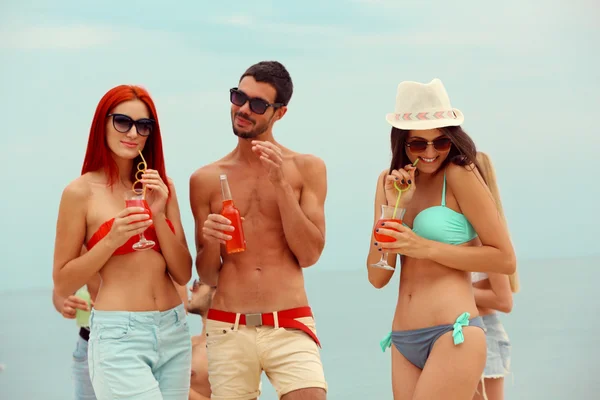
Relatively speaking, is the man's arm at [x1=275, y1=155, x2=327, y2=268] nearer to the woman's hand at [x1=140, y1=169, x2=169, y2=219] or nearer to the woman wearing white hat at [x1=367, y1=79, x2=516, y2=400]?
the woman wearing white hat at [x1=367, y1=79, x2=516, y2=400]

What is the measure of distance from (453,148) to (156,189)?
4.02 ft

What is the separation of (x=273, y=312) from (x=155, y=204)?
Answer: 692 mm

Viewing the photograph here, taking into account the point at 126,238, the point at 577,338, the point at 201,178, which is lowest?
the point at 577,338

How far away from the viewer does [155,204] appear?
3404 millimetres

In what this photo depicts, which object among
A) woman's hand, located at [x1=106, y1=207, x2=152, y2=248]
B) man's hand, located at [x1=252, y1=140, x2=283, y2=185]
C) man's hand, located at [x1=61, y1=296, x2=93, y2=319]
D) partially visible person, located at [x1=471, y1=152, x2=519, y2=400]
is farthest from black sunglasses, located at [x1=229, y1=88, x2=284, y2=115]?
man's hand, located at [x1=61, y1=296, x2=93, y2=319]

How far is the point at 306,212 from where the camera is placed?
369 cm

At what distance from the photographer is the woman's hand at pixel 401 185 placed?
3.22m

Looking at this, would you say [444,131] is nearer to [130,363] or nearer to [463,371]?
[463,371]

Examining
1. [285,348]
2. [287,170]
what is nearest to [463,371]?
[285,348]

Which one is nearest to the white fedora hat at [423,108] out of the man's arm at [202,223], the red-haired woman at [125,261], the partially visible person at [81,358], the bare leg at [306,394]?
the man's arm at [202,223]

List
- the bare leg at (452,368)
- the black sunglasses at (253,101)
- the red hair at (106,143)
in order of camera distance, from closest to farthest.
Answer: the bare leg at (452,368) → the red hair at (106,143) → the black sunglasses at (253,101)

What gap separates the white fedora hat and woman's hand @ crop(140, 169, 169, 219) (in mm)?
964

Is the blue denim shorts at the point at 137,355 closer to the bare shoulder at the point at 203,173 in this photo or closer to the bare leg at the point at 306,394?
the bare leg at the point at 306,394

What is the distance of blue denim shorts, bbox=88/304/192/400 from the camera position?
325cm
